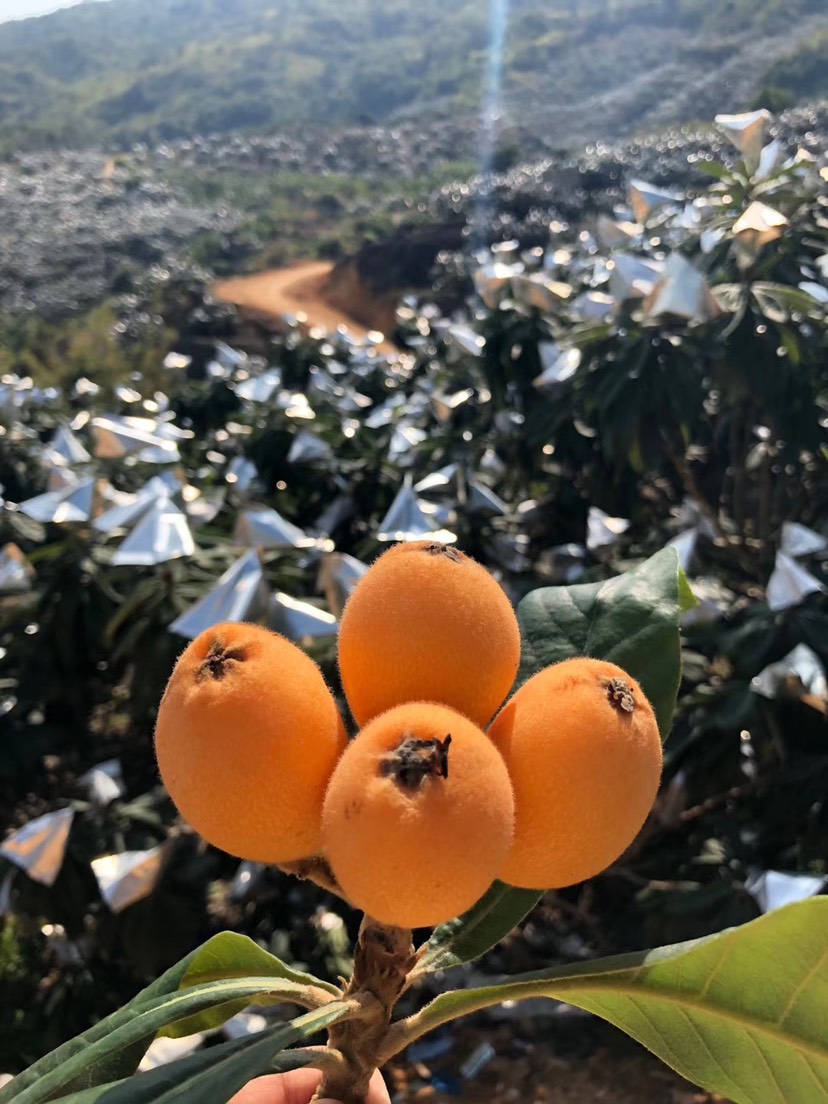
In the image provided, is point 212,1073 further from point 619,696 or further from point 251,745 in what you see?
point 619,696

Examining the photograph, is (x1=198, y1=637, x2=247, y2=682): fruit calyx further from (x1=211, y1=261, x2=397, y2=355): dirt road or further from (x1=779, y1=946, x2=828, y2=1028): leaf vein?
(x1=211, y1=261, x2=397, y2=355): dirt road

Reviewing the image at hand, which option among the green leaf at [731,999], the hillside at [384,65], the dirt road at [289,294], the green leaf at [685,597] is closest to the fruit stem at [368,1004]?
the green leaf at [731,999]

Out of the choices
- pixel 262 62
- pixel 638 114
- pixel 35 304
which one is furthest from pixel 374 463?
pixel 262 62

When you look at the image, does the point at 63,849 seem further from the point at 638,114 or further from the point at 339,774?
the point at 638,114

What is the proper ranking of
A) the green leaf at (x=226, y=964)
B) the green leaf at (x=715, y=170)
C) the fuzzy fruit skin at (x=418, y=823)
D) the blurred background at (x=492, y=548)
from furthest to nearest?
the green leaf at (x=715, y=170)
the blurred background at (x=492, y=548)
the green leaf at (x=226, y=964)
the fuzzy fruit skin at (x=418, y=823)

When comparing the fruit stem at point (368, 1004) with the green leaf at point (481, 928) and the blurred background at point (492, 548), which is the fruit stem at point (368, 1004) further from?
the blurred background at point (492, 548)

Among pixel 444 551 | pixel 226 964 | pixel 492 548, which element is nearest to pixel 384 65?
pixel 492 548

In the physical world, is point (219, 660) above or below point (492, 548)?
above
